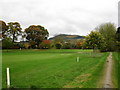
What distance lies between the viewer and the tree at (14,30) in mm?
60231

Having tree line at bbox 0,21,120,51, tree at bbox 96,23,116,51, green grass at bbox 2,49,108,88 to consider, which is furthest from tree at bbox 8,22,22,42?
green grass at bbox 2,49,108,88

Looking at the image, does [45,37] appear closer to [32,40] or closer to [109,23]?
[32,40]

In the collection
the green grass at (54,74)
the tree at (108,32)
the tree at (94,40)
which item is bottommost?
the green grass at (54,74)

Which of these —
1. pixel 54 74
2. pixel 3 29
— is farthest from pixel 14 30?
pixel 54 74

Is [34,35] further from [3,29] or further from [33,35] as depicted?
[3,29]

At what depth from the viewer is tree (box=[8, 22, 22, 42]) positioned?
6023 centimetres

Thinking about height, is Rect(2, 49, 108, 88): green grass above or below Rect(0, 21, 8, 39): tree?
below

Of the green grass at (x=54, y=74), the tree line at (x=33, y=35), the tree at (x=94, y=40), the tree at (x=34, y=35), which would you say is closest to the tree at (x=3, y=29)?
the tree line at (x=33, y=35)

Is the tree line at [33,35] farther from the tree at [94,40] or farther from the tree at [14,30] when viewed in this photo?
the tree at [94,40]

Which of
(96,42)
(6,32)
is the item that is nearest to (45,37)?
(6,32)

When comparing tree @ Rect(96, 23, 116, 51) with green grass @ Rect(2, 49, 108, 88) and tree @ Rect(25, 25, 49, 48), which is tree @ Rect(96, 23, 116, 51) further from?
green grass @ Rect(2, 49, 108, 88)

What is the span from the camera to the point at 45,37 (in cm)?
6931

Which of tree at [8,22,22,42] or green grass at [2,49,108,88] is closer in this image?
green grass at [2,49,108,88]

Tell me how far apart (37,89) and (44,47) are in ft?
192
